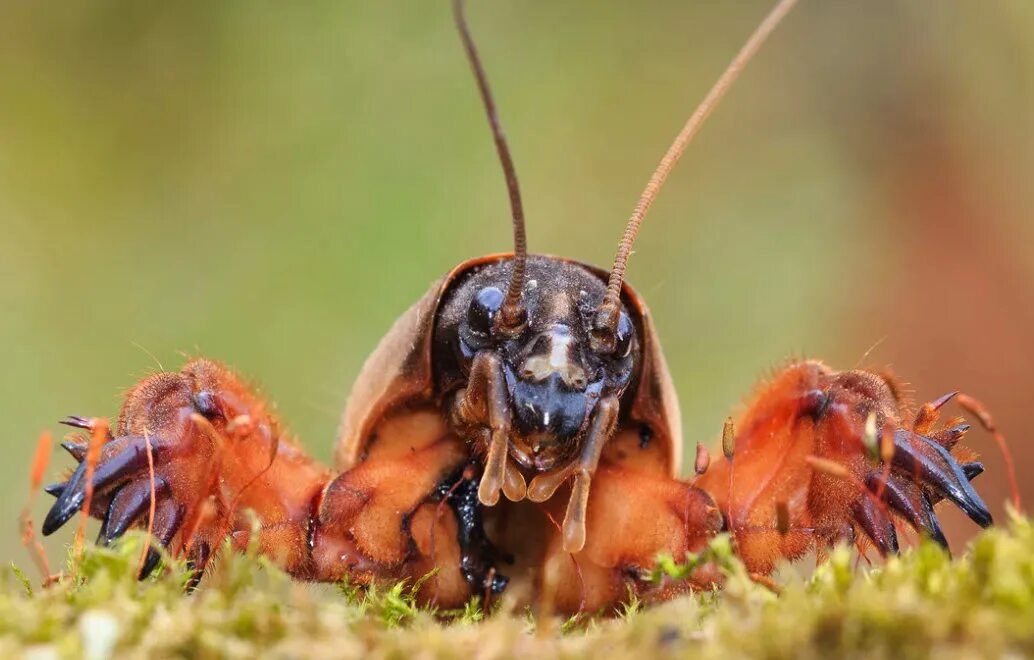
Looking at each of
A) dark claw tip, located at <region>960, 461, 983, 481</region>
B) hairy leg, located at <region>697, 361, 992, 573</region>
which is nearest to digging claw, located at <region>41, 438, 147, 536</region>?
hairy leg, located at <region>697, 361, 992, 573</region>

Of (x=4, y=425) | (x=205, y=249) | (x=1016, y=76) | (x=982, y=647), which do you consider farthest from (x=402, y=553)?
(x=1016, y=76)

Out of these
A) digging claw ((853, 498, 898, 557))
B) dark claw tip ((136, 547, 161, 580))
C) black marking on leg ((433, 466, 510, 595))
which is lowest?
black marking on leg ((433, 466, 510, 595))

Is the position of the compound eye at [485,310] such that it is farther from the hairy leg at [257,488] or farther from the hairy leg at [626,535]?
the hairy leg at [626,535]

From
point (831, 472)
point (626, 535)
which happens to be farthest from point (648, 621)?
point (626, 535)

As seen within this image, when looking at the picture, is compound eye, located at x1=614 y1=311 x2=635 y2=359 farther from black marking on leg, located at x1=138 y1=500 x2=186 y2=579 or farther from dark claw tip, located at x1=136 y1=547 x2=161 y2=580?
dark claw tip, located at x1=136 y1=547 x2=161 y2=580

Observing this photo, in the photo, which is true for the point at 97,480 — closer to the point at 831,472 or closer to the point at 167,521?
the point at 167,521

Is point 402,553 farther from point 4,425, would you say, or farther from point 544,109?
point 544,109
